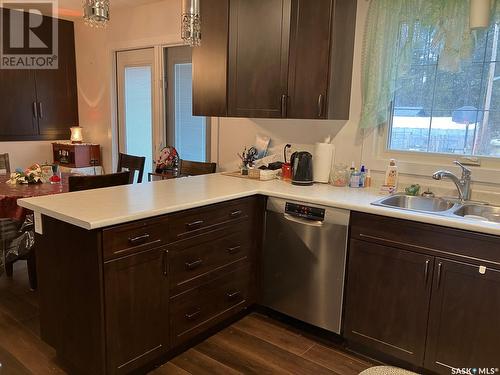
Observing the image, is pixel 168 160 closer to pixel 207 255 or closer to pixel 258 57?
pixel 258 57

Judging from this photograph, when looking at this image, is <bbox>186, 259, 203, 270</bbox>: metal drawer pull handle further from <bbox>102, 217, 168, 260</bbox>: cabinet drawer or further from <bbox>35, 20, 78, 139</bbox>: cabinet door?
<bbox>35, 20, 78, 139</bbox>: cabinet door

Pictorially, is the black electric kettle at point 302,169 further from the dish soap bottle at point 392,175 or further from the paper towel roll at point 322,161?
the dish soap bottle at point 392,175

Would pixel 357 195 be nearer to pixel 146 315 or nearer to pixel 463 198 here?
pixel 463 198

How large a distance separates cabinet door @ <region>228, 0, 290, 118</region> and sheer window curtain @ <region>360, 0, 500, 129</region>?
560 millimetres

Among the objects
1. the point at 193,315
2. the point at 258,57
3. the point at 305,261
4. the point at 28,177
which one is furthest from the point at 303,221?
the point at 28,177

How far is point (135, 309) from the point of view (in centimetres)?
196

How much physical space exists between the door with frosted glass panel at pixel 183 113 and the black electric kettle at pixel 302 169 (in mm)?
1268

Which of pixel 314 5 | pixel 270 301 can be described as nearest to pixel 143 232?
pixel 270 301

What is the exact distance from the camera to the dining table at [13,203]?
2.68 meters

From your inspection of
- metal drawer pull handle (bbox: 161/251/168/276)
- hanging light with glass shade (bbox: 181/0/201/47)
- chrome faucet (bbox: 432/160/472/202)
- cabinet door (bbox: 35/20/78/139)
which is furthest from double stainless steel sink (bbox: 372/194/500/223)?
cabinet door (bbox: 35/20/78/139)

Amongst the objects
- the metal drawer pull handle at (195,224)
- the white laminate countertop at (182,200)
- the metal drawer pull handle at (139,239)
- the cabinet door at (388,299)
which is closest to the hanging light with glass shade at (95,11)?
the white laminate countertop at (182,200)

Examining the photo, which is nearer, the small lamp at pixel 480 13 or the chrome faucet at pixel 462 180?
the small lamp at pixel 480 13

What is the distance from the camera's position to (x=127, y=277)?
74.6 inches

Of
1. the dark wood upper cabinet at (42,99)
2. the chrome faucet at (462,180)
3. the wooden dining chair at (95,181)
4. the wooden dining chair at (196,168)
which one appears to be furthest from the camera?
the dark wood upper cabinet at (42,99)
